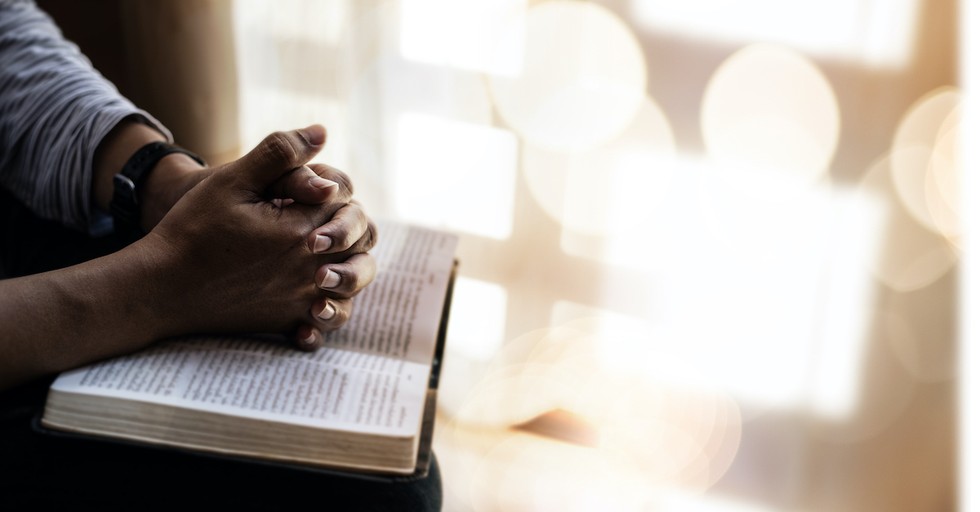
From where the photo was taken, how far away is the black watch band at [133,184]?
0.79 meters

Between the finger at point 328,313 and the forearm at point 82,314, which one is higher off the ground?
the forearm at point 82,314

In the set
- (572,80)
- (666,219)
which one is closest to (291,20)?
(572,80)

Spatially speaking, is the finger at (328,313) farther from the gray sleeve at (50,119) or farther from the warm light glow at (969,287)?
the warm light glow at (969,287)

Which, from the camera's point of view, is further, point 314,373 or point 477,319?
point 477,319

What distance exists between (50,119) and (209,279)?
0.34 m

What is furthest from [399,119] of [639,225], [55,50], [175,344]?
[175,344]

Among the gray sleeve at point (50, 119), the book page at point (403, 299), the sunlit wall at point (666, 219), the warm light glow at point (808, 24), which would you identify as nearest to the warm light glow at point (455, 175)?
the sunlit wall at point (666, 219)

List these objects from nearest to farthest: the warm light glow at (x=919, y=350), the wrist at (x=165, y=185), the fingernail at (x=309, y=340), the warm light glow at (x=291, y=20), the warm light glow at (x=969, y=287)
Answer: the fingernail at (x=309, y=340), the wrist at (x=165, y=185), the warm light glow at (x=969, y=287), the warm light glow at (x=919, y=350), the warm light glow at (x=291, y=20)

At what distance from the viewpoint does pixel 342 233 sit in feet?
2.30

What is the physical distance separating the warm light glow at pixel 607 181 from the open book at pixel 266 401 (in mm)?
608

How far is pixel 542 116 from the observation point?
1234mm

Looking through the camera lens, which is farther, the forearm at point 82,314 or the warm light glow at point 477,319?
the warm light glow at point 477,319

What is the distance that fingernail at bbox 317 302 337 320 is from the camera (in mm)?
684

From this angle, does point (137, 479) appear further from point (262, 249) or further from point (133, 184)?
point (133, 184)
